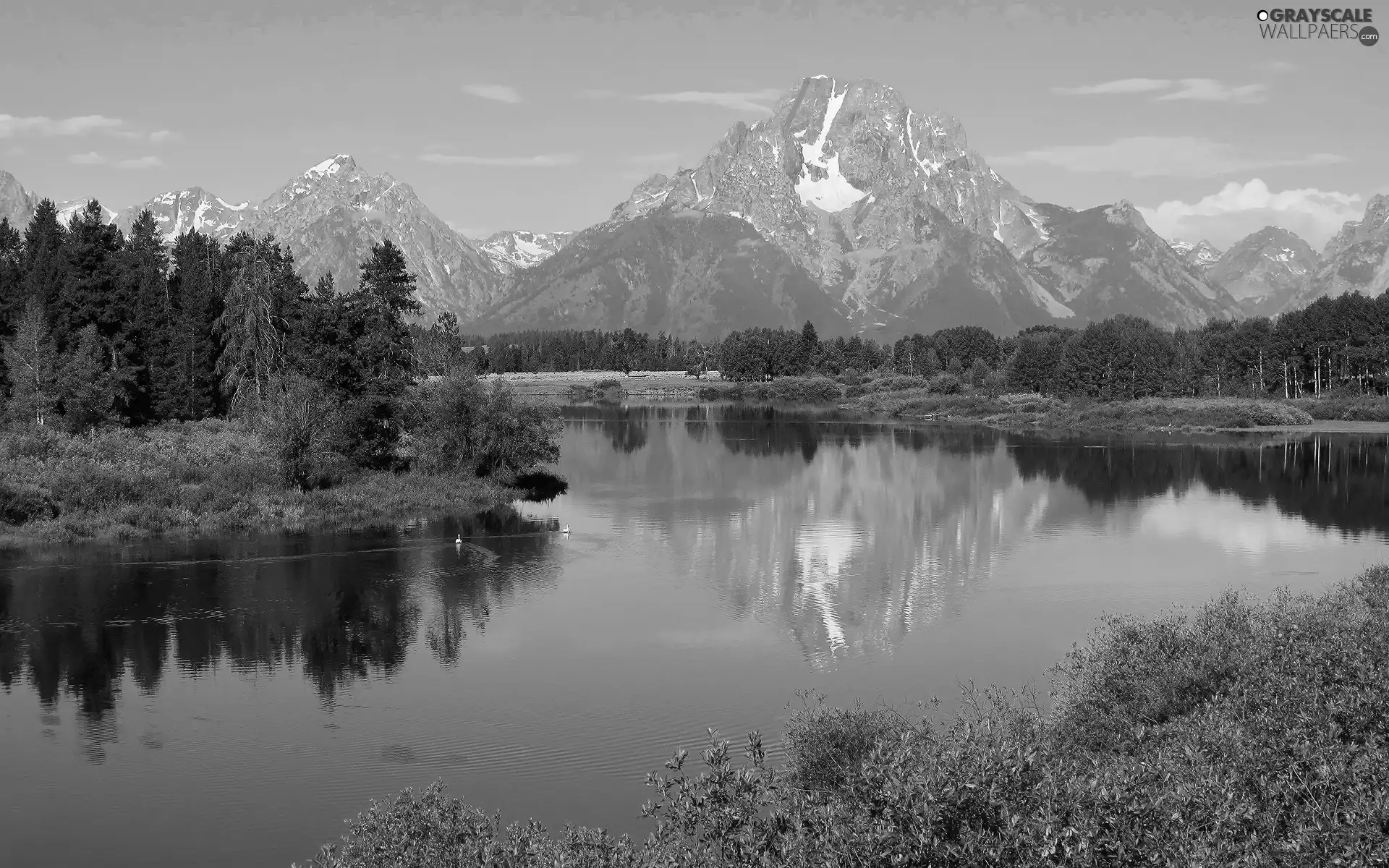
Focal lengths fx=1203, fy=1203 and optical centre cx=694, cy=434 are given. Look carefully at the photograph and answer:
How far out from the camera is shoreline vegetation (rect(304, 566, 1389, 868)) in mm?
17062

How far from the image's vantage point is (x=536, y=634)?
45.1 meters

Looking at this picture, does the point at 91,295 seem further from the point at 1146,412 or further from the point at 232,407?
the point at 1146,412

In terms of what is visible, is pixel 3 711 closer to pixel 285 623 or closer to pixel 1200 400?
pixel 285 623

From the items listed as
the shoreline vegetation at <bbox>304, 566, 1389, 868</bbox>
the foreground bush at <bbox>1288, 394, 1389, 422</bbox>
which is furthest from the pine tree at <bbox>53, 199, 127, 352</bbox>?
the foreground bush at <bbox>1288, 394, 1389, 422</bbox>

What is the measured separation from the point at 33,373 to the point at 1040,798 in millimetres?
76499

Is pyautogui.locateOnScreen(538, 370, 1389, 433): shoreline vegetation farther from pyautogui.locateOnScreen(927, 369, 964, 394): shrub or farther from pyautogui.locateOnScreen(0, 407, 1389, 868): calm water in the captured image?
pyautogui.locateOnScreen(0, 407, 1389, 868): calm water

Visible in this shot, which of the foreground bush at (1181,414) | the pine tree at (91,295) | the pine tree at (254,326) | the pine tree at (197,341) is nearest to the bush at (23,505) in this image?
the pine tree at (254,326)

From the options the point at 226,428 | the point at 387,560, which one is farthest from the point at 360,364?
the point at 387,560

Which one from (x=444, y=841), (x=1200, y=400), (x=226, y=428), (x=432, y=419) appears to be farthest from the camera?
(x=1200, y=400)

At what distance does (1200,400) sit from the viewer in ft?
512

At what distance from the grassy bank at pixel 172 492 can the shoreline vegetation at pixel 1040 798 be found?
134 ft

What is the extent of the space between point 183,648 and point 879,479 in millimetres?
60665

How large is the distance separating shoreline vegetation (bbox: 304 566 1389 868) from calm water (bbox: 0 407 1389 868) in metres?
5.33

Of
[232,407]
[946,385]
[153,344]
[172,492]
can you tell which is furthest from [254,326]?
[946,385]
